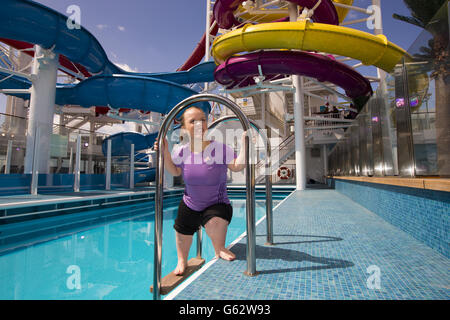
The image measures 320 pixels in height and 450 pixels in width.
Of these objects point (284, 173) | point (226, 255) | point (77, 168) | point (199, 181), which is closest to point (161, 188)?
point (199, 181)

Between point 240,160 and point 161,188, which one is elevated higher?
point 240,160

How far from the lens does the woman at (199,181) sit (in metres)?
1.73

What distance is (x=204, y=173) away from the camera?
1.72m

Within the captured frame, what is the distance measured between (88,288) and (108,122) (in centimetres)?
2692

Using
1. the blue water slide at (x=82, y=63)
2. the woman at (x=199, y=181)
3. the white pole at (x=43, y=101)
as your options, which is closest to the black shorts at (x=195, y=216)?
the woman at (x=199, y=181)

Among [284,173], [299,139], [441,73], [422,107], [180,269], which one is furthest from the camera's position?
[284,173]

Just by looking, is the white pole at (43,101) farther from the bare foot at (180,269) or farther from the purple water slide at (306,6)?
the bare foot at (180,269)

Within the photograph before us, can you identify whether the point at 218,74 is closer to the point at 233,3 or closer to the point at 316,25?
the point at 233,3

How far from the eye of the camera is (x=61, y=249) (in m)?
3.63

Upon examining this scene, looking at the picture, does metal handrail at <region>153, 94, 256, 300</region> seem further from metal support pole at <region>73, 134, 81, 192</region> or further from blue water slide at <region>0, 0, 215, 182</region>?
metal support pole at <region>73, 134, 81, 192</region>

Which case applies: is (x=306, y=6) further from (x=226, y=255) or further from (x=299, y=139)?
(x=226, y=255)

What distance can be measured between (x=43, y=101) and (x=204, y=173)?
9.15 m
